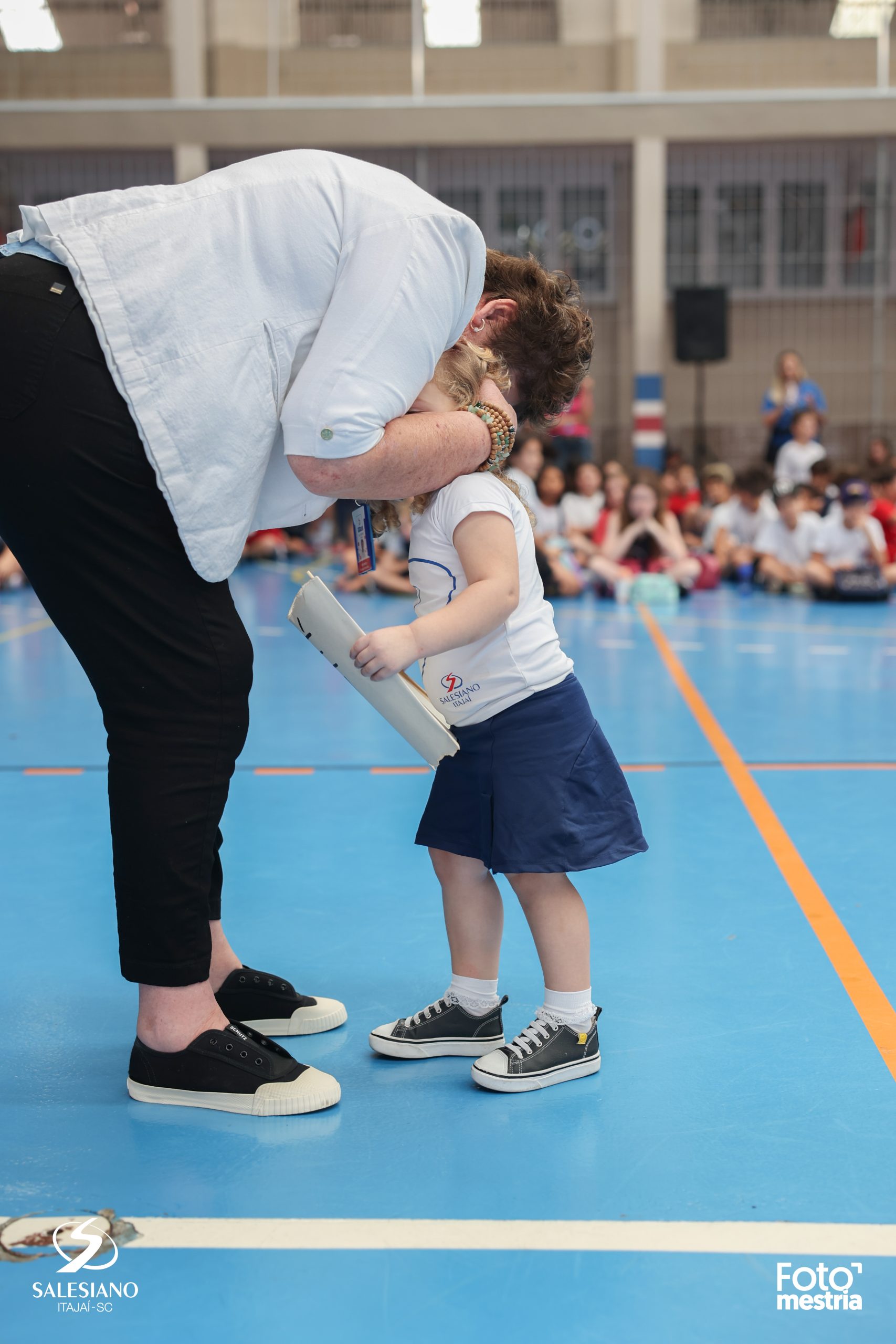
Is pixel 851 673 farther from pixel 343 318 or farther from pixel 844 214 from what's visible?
pixel 844 214

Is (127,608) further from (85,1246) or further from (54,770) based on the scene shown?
(54,770)

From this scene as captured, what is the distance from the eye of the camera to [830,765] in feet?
13.0

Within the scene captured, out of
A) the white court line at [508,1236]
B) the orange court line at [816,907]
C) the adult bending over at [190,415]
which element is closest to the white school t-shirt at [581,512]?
the orange court line at [816,907]

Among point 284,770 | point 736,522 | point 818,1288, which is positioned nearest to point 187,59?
point 736,522

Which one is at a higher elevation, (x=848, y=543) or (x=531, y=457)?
(x=531, y=457)

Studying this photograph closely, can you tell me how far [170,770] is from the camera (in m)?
1.76

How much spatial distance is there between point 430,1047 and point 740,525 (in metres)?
8.65

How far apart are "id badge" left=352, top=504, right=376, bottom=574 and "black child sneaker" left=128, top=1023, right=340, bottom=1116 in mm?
750

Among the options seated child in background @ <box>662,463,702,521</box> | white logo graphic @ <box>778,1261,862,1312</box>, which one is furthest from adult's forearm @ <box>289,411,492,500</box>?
seated child in background @ <box>662,463,702,521</box>

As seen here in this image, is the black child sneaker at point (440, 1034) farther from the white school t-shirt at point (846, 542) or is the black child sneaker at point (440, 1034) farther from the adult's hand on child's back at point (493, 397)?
the white school t-shirt at point (846, 542)

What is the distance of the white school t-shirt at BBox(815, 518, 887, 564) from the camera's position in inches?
353

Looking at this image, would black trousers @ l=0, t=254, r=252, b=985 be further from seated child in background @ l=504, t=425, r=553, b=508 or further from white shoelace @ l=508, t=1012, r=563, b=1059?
seated child in background @ l=504, t=425, r=553, b=508

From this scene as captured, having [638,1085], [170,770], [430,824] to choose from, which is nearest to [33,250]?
[170,770]

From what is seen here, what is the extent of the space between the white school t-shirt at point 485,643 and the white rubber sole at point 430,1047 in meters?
0.54
